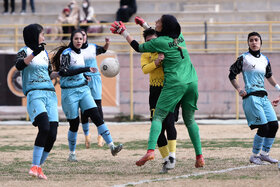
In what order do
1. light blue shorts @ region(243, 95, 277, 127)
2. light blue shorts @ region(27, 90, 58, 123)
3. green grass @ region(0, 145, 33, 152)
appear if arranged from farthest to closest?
green grass @ region(0, 145, 33, 152) < light blue shorts @ region(243, 95, 277, 127) < light blue shorts @ region(27, 90, 58, 123)

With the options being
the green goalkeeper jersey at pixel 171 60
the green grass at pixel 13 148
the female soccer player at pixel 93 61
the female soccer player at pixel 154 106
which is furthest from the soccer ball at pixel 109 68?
the green goalkeeper jersey at pixel 171 60

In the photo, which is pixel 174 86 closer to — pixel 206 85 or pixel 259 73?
pixel 259 73

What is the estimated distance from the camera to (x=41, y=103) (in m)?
8.38

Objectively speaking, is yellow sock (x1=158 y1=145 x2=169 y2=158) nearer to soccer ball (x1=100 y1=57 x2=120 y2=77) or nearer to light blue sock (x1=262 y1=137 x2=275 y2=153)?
light blue sock (x1=262 y1=137 x2=275 y2=153)

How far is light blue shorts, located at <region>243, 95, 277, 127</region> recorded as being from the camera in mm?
9203

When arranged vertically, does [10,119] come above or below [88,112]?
below

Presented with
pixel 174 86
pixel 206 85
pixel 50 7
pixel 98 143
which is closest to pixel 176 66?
pixel 174 86

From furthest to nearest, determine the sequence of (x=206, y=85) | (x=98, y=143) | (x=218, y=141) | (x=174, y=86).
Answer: (x=206, y=85)
(x=218, y=141)
(x=98, y=143)
(x=174, y=86)

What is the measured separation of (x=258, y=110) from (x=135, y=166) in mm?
1851

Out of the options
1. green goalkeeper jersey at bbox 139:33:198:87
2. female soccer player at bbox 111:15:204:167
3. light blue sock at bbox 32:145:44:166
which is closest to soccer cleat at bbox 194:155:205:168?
female soccer player at bbox 111:15:204:167

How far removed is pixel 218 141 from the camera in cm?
1312

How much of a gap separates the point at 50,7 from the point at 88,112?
1671cm

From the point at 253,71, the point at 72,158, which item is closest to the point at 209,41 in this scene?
the point at 72,158

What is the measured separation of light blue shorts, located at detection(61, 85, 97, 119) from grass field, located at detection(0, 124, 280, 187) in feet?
2.64
